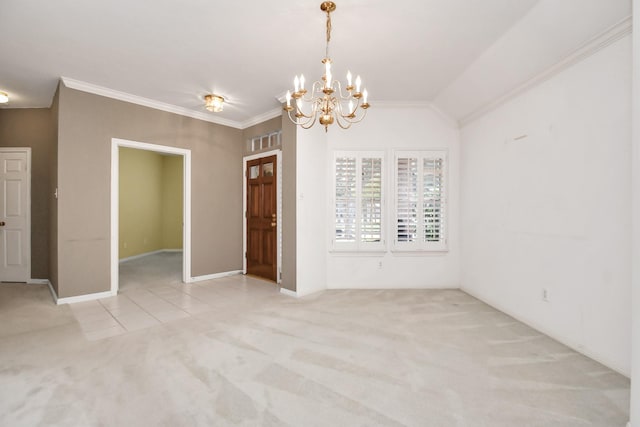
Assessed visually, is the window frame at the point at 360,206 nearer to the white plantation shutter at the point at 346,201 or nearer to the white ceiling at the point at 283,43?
the white plantation shutter at the point at 346,201

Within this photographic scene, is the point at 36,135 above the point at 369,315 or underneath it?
above

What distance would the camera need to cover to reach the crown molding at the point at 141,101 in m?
3.55

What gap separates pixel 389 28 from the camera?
8.21 ft

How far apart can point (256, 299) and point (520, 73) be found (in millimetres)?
3931

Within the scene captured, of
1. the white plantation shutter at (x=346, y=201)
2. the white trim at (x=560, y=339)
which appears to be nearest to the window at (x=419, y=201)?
the white plantation shutter at (x=346, y=201)

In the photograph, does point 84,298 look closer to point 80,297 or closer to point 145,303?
point 80,297

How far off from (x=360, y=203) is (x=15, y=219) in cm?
541

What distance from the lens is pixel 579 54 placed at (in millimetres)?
2398

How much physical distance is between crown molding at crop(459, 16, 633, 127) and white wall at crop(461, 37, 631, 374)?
0.05 metres

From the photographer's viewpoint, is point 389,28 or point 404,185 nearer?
point 389,28

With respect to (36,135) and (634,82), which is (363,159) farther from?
(36,135)

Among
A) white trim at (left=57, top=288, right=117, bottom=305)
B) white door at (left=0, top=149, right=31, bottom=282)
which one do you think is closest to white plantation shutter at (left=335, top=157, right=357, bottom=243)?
white trim at (left=57, top=288, right=117, bottom=305)

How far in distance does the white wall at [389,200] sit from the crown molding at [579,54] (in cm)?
91

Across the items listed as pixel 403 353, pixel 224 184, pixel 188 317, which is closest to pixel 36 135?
pixel 224 184
